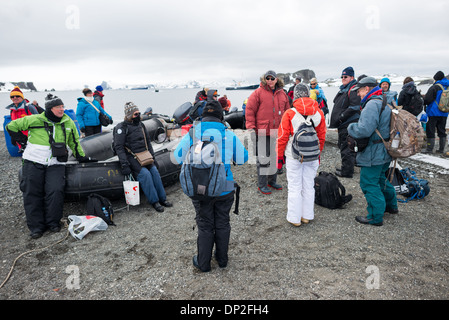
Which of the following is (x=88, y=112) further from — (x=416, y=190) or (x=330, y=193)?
(x=416, y=190)

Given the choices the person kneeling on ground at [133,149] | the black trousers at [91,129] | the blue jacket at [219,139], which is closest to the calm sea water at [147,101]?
the black trousers at [91,129]

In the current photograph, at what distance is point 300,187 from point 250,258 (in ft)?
4.02

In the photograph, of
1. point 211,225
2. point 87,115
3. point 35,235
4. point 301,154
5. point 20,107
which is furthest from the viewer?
point 87,115

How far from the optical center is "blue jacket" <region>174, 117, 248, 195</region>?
265 centimetres

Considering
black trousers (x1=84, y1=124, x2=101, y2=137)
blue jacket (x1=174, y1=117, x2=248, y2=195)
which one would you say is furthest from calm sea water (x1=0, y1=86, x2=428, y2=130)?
blue jacket (x1=174, y1=117, x2=248, y2=195)

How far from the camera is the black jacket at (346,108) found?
5160mm

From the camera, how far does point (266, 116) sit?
15.8ft

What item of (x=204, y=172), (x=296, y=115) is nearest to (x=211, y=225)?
(x=204, y=172)

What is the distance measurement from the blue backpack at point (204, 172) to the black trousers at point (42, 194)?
2582mm

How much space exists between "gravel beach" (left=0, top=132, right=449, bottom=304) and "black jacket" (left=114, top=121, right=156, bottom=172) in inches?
34.7
